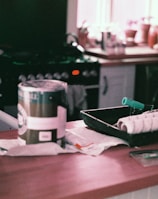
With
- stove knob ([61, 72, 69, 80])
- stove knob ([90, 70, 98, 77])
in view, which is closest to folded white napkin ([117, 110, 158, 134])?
stove knob ([61, 72, 69, 80])

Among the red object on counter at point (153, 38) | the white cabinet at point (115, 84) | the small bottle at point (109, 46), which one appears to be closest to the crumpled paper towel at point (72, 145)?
the white cabinet at point (115, 84)

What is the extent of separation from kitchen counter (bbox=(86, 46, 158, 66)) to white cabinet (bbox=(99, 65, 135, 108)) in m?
0.05

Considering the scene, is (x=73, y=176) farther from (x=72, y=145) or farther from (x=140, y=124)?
(x=140, y=124)

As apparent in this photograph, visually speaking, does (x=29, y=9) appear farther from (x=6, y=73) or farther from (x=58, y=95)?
(x=58, y=95)

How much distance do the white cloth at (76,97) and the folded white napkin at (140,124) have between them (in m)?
2.15

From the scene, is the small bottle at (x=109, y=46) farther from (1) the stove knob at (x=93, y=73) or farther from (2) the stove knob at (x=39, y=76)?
(2) the stove knob at (x=39, y=76)

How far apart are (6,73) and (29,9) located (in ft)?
2.50

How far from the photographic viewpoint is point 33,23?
408cm

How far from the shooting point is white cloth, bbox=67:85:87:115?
3.78 m

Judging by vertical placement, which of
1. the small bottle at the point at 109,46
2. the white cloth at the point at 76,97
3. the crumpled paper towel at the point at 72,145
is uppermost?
the small bottle at the point at 109,46

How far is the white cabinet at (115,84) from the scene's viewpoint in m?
4.07

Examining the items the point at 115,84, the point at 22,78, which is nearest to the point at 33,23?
the point at 22,78

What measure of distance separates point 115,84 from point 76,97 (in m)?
0.53

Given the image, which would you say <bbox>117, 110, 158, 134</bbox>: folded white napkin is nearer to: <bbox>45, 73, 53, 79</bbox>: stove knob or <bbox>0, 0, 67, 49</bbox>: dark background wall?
<bbox>45, 73, 53, 79</bbox>: stove knob
